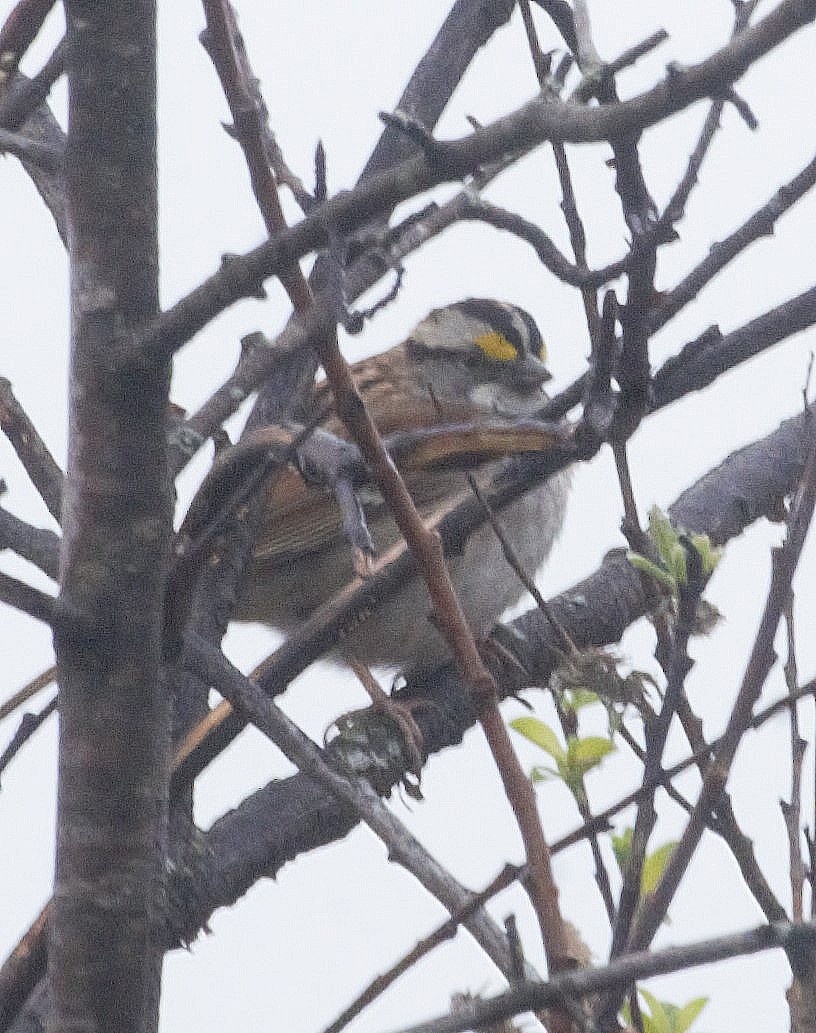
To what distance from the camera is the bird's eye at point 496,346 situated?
5.86 m

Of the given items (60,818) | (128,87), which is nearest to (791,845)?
(60,818)

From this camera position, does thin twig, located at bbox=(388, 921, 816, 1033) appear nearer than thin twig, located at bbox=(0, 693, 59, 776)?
Yes

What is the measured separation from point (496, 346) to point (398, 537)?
134cm

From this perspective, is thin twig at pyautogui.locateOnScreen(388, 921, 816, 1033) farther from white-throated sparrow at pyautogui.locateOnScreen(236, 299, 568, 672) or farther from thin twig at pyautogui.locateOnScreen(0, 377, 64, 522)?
white-throated sparrow at pyautogui.locateOnScreen(236, 299, 568, 672)

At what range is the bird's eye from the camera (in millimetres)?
5855

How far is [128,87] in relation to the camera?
1.88 meters

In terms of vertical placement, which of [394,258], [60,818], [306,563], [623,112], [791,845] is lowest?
[791,845]

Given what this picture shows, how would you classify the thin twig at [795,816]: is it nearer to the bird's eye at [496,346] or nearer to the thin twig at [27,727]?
the thin twig at [27,727]

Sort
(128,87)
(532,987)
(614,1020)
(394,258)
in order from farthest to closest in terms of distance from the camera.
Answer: (394,258) < (128,87) < (614,1020) < (532,987)

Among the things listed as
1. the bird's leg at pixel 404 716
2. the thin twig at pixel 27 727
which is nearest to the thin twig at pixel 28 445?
the thin twig at pixel 27 727

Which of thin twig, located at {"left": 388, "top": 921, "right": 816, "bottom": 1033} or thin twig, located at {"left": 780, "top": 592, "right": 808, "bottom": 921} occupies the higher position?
thin twig, located at {"left": 780, "top": 592, "right": 808, "bottom": 921}

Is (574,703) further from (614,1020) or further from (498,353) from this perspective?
Answer: (498,353)

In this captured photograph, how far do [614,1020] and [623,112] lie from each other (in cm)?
88

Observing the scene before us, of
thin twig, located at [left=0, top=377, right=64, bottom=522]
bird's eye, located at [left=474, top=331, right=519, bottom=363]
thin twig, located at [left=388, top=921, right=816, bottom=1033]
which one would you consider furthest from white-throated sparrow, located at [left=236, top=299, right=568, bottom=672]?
thin twig, located at [left=388, top=921, right=816, bottom=1033]
